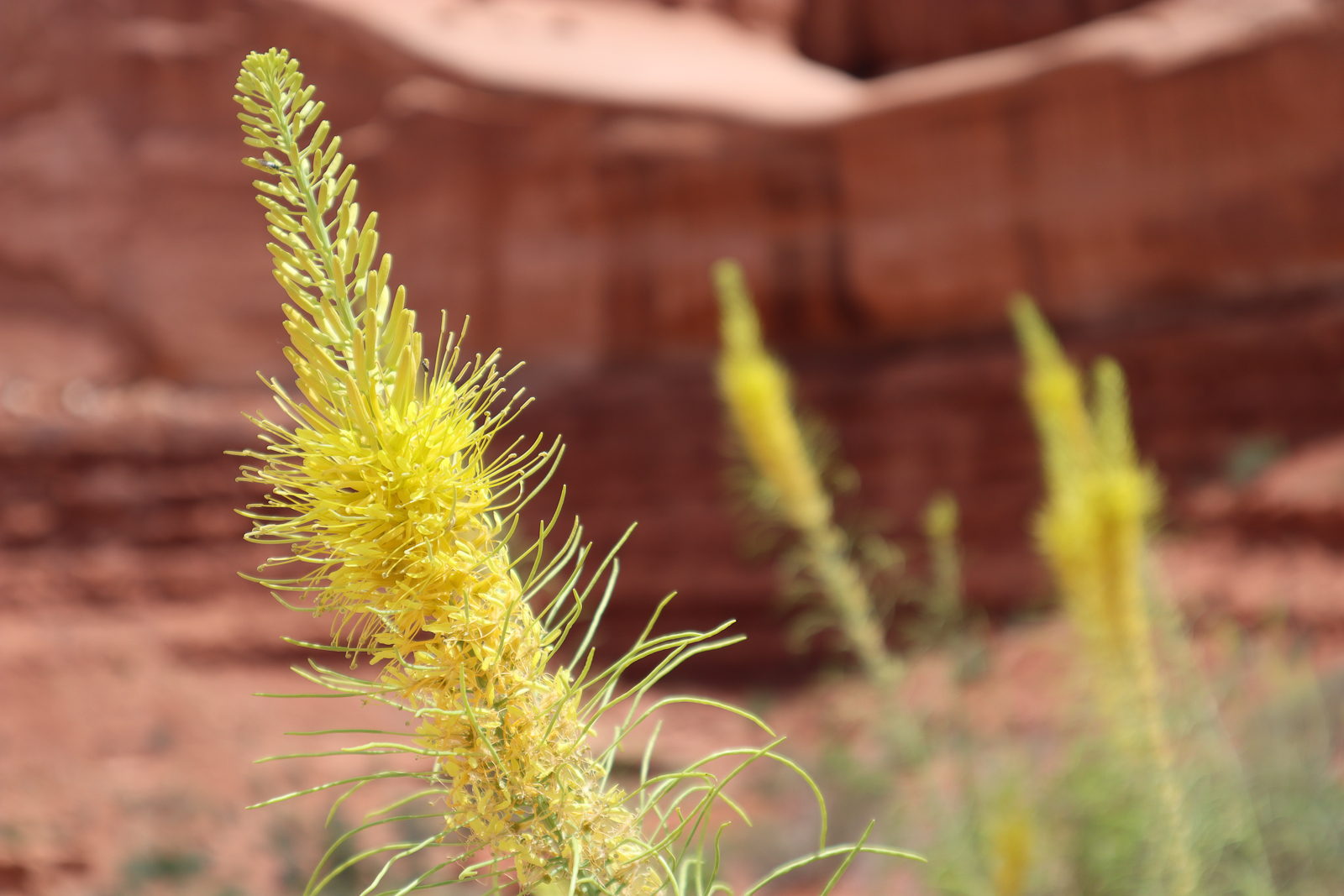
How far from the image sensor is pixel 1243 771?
3.49 meters

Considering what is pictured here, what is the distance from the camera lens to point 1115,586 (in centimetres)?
226

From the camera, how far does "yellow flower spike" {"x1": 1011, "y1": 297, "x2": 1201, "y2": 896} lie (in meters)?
2.16

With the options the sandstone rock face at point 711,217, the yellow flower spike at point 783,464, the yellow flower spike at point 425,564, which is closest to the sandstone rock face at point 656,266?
the sandstone rock face at point 711,217

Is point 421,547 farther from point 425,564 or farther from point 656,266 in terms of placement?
point 656,266

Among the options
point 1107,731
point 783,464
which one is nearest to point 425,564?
point 783,464

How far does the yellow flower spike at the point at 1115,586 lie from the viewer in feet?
7.07

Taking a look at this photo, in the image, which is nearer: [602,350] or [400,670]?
[400,670]

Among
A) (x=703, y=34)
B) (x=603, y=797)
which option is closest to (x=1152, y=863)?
(x=603, y=797)

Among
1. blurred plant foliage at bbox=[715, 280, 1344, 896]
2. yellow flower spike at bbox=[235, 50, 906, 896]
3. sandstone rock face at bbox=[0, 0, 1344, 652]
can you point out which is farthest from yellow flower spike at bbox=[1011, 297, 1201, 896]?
sandstone rock face at bbox=[0, 0, 1344, 652]

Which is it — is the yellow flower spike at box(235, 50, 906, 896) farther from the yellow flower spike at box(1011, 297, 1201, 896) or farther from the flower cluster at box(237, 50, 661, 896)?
the yellow flower spike at box(1011, 297, 1201, 896)

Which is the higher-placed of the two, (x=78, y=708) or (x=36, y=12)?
(x=36, y=12)

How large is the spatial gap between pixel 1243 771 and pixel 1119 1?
9926 millimetres

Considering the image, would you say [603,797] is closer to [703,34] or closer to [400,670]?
[400,670]

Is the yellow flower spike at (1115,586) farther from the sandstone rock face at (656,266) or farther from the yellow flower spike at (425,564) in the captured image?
the sandstone rock face at (656,266)
